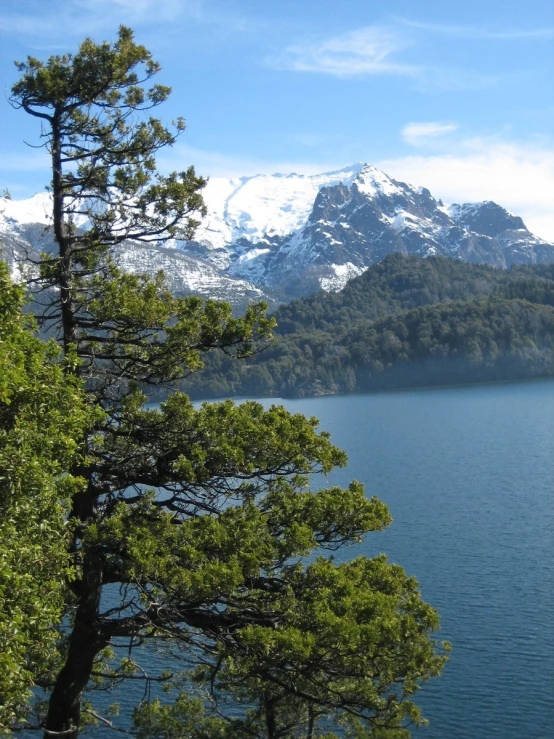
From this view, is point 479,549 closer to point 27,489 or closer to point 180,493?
point 180,493

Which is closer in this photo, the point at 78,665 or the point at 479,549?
the point at 78,665

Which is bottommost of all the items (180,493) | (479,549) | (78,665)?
(479,549)

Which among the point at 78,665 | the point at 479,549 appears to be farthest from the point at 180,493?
the point at 479,549

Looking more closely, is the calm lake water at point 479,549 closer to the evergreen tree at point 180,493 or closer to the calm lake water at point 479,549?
the calm lake water at point 479,549

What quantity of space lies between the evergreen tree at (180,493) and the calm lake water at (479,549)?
15756mm

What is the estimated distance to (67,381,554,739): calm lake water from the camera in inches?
1138

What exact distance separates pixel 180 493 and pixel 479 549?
36108mm

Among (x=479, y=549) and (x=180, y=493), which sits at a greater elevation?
(x=180, y=493)

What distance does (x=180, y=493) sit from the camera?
1291 centimetres

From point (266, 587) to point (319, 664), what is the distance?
1.61 m

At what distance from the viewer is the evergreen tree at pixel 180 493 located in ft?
35.9

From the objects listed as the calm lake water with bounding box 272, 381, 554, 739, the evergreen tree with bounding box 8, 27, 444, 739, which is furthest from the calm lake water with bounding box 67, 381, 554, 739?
the evergreen tree with bounding box 8, 27, 444, 739

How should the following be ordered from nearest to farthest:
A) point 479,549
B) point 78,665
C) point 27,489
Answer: point 27,489, point 78,665, point 479,549

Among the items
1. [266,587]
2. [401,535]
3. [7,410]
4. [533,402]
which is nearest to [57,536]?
[7,410]
